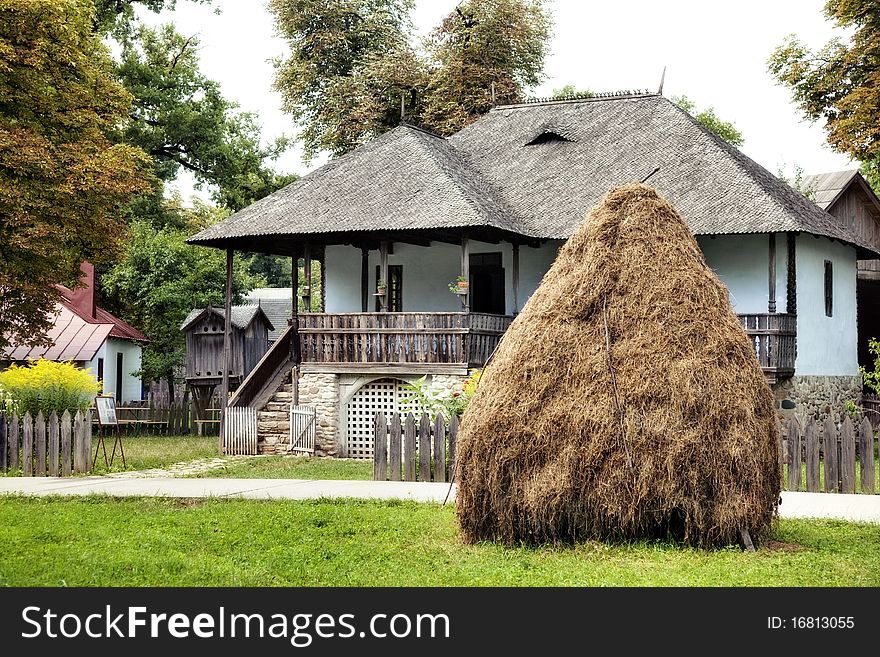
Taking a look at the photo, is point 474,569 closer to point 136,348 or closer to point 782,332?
point 782,332

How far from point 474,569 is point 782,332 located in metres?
15.6

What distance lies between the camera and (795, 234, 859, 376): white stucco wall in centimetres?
2456

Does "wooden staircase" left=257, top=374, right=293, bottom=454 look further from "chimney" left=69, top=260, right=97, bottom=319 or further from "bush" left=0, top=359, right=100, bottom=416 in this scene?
"chimney" left=69, top=260, right=97, bottom=319

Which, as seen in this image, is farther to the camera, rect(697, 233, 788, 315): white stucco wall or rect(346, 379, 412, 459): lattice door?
rect(697, 233, 788, 315): white stucco wall

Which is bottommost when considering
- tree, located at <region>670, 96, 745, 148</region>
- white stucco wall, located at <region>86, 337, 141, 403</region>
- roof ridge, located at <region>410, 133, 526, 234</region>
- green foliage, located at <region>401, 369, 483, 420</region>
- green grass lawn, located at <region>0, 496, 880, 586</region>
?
green grass lawn, located at <region>0, 496, 880, 586</region>

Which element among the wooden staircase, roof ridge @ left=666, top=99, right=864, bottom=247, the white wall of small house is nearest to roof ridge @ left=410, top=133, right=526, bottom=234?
the white wall of small house

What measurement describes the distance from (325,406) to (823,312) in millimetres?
12235

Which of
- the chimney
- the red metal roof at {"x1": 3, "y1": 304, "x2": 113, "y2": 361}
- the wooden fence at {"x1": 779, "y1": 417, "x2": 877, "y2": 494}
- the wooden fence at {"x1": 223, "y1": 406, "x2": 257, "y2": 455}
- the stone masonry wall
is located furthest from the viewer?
the chimney

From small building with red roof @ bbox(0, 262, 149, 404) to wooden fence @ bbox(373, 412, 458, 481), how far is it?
1733cm

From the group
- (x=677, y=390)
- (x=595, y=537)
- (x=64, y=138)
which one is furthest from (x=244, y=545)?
(x=64, y=138)

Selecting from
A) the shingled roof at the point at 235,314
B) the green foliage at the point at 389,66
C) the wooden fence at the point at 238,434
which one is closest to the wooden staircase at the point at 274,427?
the wooden fence at the point at 238,434

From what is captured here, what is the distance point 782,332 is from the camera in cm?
2258

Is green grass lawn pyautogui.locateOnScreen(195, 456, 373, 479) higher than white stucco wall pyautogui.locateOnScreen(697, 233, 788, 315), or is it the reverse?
white stucco wall pyautogui.locateOnScreen(697, 233, 788, 315)

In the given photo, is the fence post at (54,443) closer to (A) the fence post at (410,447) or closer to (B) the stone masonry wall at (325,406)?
(A) the fence post at (410,447)
